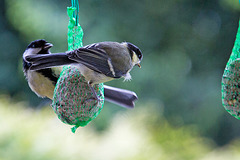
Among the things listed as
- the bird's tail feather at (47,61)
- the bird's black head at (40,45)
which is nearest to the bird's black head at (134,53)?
the bird's tail feather at (47,61)

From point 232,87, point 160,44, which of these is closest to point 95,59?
point 232,87

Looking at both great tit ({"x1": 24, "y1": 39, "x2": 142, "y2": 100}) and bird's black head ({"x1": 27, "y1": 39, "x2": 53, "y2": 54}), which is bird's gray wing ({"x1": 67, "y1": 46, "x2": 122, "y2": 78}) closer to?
great tit ({"x1": 24, "y1": 39, "x2": 142, "y2": 100})

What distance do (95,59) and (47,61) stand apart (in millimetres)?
226

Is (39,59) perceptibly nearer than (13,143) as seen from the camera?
Yes

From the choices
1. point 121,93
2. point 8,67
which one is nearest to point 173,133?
point 121,93

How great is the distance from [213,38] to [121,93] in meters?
3.03

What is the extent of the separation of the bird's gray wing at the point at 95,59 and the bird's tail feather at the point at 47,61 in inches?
1.3

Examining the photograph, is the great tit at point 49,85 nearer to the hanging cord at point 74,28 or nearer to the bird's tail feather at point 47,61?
the hanging cord at point 74,28

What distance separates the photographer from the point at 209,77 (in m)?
4.55

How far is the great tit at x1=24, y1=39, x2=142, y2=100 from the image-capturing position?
160 cm

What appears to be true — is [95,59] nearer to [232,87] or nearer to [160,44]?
[232,87]

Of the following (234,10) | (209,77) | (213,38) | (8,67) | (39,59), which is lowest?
(8,67)

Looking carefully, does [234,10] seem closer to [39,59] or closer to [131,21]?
[131,21]

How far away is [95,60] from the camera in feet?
5.47
